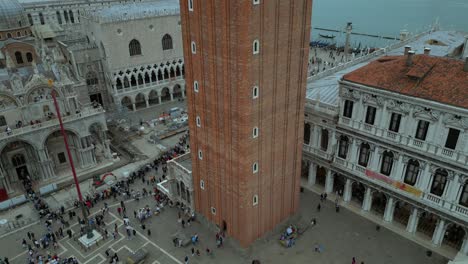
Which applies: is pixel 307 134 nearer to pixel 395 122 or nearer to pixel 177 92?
pixel 395 122

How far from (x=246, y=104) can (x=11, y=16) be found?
158 feet

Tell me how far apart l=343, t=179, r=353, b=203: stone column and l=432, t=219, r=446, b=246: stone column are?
8.87m

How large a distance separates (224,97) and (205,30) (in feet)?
17.9

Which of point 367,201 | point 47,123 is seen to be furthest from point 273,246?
point 47,123

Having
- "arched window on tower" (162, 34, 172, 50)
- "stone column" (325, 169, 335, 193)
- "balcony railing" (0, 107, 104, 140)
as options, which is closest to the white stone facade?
"stone column" (325, 169, 335, 193)

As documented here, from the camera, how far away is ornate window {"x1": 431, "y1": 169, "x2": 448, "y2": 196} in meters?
30.8

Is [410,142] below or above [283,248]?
above

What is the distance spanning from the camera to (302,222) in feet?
123

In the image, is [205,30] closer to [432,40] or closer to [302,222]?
[302,222]

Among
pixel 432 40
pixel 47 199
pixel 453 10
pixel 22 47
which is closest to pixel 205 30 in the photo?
pixel 47 199

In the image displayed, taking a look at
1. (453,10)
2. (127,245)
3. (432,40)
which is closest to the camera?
(127,245)

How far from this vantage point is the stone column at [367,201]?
1453 inches

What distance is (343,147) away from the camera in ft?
124

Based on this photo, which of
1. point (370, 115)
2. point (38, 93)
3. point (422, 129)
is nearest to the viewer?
point (422, 129)
